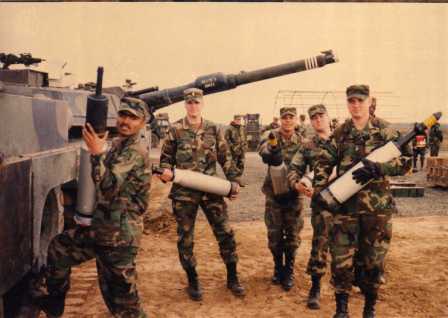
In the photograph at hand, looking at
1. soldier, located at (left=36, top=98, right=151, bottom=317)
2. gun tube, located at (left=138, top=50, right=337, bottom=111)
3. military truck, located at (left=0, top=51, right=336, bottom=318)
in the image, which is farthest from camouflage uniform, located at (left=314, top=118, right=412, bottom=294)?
gun tube, located at (left=138, top=50, right=337, bottom=111)

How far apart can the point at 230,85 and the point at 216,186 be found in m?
3.52

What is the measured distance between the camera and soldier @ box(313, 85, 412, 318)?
3.91m

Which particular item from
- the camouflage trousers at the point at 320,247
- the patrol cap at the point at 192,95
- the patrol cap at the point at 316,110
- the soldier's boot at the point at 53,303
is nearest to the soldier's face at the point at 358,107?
the patrol cap at the point at 316,110

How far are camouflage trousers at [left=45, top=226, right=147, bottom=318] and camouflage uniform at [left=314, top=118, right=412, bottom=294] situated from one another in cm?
158

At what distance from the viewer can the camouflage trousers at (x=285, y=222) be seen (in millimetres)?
5055

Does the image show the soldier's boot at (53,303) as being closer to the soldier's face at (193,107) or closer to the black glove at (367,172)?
the soldier's face at (193,107)

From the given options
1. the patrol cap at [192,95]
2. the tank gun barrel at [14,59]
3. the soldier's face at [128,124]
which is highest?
the tank gun barrel at [14,59]

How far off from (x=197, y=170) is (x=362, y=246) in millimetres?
1656

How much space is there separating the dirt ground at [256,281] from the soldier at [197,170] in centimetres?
27

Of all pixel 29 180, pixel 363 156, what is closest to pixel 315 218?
pixel 363 156

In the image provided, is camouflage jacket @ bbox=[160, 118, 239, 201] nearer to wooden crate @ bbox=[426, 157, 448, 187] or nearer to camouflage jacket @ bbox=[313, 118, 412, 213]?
camouflage jacket @ bbox=[313, 118, 412, 213]

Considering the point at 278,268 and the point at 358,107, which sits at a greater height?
the point at 358,107

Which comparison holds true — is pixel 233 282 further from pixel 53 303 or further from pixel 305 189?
pixel 53 303

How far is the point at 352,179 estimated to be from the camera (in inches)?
151
